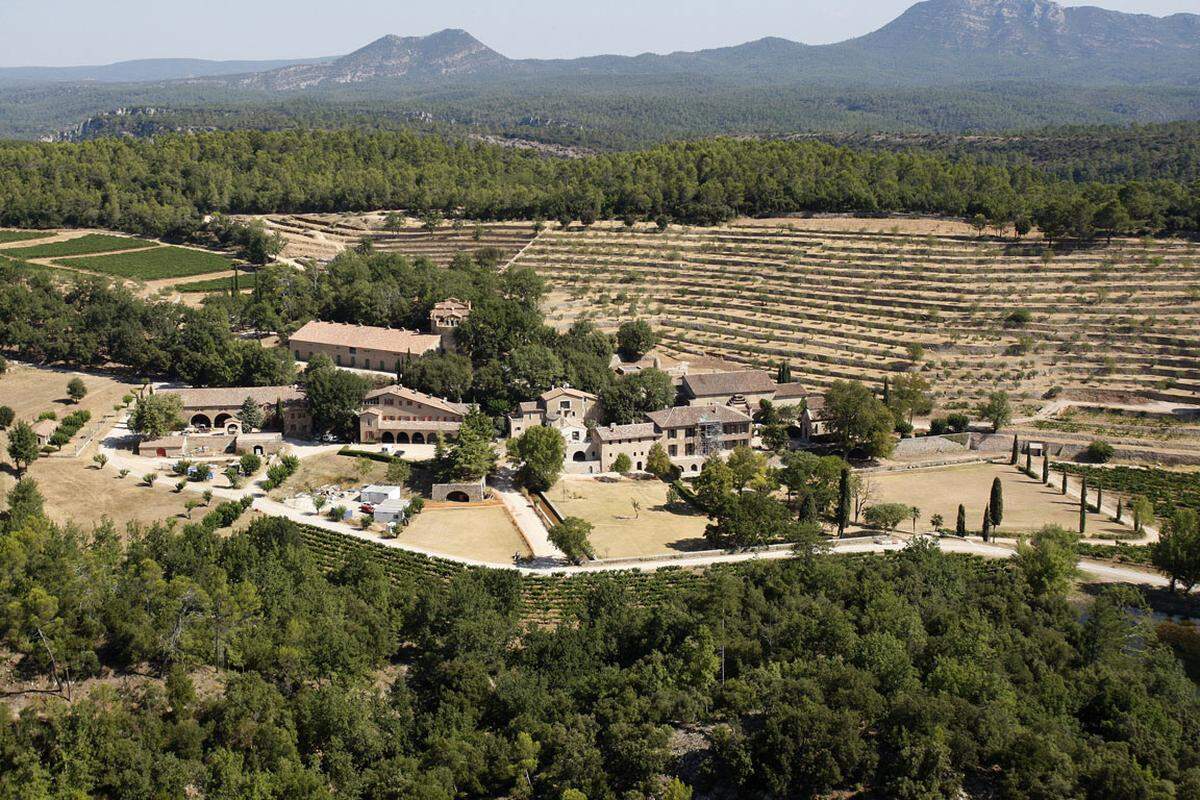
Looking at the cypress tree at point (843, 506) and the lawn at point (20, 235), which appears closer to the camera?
the cypress tree at point (843, 506)

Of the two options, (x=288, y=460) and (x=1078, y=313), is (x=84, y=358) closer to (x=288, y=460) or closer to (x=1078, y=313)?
(x=288, y=460)

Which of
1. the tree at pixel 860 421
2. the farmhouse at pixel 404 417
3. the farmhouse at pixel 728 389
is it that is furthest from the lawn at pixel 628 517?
the tree at pixel 860 421

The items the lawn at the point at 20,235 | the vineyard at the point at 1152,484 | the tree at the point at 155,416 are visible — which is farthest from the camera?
the lawn at the point at 20,235

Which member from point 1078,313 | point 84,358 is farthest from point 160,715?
point 1078,313

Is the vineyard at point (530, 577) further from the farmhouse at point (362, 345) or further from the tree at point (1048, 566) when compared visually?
the farmhouse at point (362, 345)

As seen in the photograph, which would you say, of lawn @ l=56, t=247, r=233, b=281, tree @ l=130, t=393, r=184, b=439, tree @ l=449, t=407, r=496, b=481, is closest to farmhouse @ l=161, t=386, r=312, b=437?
tree @ l=130, t=393, r=184, b=439

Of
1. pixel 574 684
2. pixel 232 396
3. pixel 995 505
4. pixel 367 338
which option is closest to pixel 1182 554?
pixel 995 505
